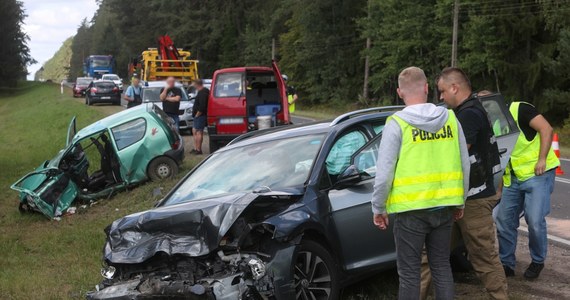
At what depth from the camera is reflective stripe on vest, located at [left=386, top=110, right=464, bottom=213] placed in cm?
366

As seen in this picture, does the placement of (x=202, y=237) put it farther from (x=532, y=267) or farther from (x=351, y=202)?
(x=532, y=267)

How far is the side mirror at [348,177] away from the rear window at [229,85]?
9.96 meters

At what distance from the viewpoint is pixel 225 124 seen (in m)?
14.5

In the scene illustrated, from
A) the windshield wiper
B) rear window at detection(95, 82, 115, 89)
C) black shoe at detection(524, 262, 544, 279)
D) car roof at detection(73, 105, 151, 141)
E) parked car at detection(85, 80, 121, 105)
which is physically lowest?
parked car at detection(85, 80, 121, 105)

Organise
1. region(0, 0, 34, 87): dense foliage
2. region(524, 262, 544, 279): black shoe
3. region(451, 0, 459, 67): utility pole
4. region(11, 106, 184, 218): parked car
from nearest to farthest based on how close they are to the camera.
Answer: region(524, 262, 544, 279): black shoe < region(11, 106, 184, 218): parked car < region(451, 0, 459, 67): utility pole < region(0, 0, 34, 87): dense foliage

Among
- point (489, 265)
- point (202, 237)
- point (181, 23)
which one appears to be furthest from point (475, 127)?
point (181, 23)

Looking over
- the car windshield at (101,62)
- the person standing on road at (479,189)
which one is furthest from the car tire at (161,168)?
the car windshield at (101,62)

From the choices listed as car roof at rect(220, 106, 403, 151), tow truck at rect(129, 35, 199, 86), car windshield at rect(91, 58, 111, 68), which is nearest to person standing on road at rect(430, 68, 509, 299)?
car roof at rect(220, 106, 403, 151)

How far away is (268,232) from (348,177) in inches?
32.2

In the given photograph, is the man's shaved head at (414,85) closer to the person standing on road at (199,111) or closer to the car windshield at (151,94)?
the person standing on road at (199,111)

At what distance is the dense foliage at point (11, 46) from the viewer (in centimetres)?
7206

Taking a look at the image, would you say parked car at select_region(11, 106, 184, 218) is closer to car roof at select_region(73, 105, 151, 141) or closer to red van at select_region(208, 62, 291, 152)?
car roof at select_region(73, 105, 151, 141)

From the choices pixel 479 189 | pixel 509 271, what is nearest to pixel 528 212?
pixel 509 271

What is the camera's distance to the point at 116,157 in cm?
1140
